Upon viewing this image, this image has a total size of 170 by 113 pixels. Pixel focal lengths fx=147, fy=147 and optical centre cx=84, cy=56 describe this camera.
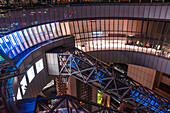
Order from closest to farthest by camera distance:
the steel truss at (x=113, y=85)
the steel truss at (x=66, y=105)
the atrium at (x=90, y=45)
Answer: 1. the steel truss at (x=66, y=105)
2. the atrium at (x=90, y=45)
3. the steel truss at (x=113, y=85)

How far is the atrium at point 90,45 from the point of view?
20.7 m

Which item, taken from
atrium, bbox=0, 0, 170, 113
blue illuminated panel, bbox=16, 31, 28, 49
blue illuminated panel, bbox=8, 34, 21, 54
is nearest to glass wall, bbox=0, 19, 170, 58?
atrium, bbox=0, 0, 170, 113

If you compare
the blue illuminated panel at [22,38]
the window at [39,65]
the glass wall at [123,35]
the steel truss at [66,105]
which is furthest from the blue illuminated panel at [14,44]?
the glass wall at [123,35]

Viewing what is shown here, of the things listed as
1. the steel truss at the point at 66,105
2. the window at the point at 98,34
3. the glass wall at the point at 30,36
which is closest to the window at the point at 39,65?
the glass wall at the point at 30,36

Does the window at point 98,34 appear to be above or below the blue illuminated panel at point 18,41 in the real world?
below

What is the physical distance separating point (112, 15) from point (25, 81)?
Answer: 22.7 m

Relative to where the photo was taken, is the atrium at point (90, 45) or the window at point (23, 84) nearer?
the window at point (23, 84)

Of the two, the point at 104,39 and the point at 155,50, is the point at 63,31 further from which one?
the point at 155,50

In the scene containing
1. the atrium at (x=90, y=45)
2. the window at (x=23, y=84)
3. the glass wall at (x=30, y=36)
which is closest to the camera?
the glass wall at (x=30, y=36)

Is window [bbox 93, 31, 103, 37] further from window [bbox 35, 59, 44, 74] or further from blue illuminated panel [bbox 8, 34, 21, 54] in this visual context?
blue illuminated panel [bbox 8, 34, 21, 54]

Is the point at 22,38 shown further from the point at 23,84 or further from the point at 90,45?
the point at 90,45

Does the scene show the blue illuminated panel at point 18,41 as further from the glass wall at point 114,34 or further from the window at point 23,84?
the window at point 23,84

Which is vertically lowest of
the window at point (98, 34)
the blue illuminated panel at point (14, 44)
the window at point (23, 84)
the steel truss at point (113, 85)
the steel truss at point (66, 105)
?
the steel truss at point (113, 85)

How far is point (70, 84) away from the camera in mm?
41438
